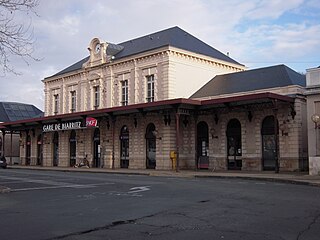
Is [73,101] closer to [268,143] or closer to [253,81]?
[253,81]

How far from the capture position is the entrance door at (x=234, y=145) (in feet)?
102

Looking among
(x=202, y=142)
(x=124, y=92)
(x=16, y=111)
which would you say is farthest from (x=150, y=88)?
(x=16, y=111)

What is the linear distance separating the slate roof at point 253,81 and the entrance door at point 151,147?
4317mm

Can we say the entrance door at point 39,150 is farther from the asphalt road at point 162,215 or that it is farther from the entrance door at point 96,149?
the asphalt road at point 162,215

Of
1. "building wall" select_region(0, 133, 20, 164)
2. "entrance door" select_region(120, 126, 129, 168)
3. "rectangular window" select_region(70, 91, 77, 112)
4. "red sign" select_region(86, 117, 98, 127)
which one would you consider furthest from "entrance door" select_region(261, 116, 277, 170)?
"building wall" select_region(0, 133, 20, 164)

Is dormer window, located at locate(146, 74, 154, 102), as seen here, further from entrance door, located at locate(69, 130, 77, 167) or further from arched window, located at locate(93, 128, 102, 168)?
entrance door, located at locate(69, 130, 77, 167)

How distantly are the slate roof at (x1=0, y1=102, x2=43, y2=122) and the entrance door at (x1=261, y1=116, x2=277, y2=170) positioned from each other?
1703 inches

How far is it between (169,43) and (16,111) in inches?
1570

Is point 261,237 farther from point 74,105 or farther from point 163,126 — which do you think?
point 74,105

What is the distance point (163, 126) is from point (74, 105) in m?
14.1

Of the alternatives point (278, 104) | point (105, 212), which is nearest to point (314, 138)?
point (278, 104)

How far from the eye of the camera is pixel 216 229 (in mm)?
8602

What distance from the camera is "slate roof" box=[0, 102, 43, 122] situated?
215 feet

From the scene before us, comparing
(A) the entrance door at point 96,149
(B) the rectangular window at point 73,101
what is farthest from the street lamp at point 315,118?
(B) the rectangular window at point 73,101
